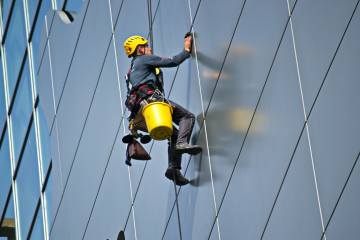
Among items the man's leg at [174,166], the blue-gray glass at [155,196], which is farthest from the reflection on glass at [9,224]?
the man's leg at [174,166]

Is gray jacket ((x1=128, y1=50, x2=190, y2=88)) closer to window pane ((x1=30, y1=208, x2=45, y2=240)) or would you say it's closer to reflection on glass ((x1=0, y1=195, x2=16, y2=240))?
window pane ((x1=30, y1=208, x2=45, y2=240))

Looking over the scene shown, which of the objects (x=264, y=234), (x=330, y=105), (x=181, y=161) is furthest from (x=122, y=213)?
(x=330, y=105)

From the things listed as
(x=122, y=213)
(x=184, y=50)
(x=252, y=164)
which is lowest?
(x=122, y=213)

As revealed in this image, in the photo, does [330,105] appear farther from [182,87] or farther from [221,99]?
[182,87]

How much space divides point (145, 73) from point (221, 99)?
121cm

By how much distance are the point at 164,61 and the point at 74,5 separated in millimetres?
6699

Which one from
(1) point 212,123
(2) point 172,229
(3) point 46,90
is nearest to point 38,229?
(3) point 46,90

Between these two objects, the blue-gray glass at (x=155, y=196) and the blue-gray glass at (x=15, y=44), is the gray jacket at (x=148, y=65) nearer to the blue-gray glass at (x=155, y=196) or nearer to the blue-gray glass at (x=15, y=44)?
the blue-gray glass at (x=155, y=196)

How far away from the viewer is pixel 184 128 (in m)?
17.8

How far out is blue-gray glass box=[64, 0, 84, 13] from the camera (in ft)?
78.3

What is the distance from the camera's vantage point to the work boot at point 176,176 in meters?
17.9

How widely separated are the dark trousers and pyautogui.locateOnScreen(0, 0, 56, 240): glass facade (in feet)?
23.5

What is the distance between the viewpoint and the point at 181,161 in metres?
18.4

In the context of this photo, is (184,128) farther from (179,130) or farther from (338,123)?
(338,123)
